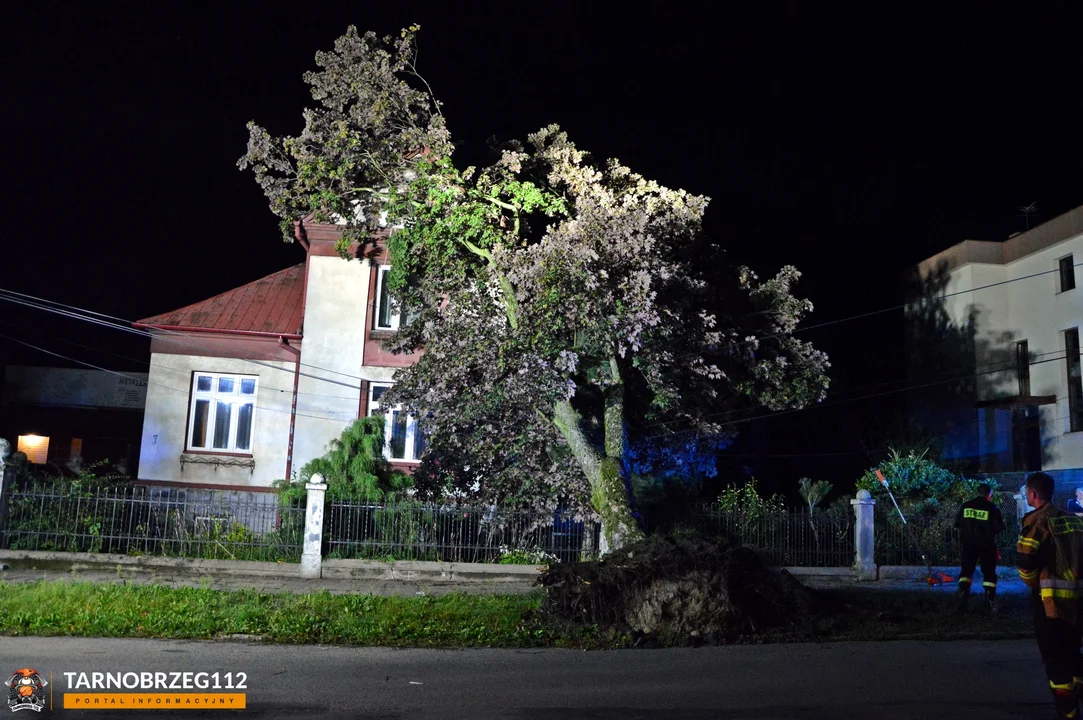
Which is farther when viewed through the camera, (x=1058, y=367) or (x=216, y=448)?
(x=1058, y=367)

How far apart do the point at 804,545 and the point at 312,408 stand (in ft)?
36.0

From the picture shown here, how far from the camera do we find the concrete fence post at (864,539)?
1474 cm

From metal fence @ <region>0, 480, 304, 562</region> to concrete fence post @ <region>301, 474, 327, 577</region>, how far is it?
575 mm

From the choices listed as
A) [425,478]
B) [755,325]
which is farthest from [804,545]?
[425,478]

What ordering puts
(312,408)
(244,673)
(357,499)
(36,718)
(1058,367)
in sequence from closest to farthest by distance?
(36,718), (244,673), (357,499), (312,408), (1058,367)

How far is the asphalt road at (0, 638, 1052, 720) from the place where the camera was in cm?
636

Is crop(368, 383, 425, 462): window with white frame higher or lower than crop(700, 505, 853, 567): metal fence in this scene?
higher

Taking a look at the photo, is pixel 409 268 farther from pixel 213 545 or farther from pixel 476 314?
pixel 213 545

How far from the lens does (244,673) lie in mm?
7367

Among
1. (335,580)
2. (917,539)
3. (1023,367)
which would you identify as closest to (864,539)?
(917,539)

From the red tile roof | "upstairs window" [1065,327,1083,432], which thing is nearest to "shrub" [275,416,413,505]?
the red tile roof

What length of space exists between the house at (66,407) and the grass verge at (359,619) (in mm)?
20208

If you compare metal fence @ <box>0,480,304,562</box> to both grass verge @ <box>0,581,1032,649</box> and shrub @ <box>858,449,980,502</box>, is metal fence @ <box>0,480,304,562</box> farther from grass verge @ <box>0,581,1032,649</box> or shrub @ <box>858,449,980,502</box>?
shrub @ <box>858,449,980,502</box>

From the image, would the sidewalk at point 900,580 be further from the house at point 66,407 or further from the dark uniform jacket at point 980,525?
the house at point 66,407
